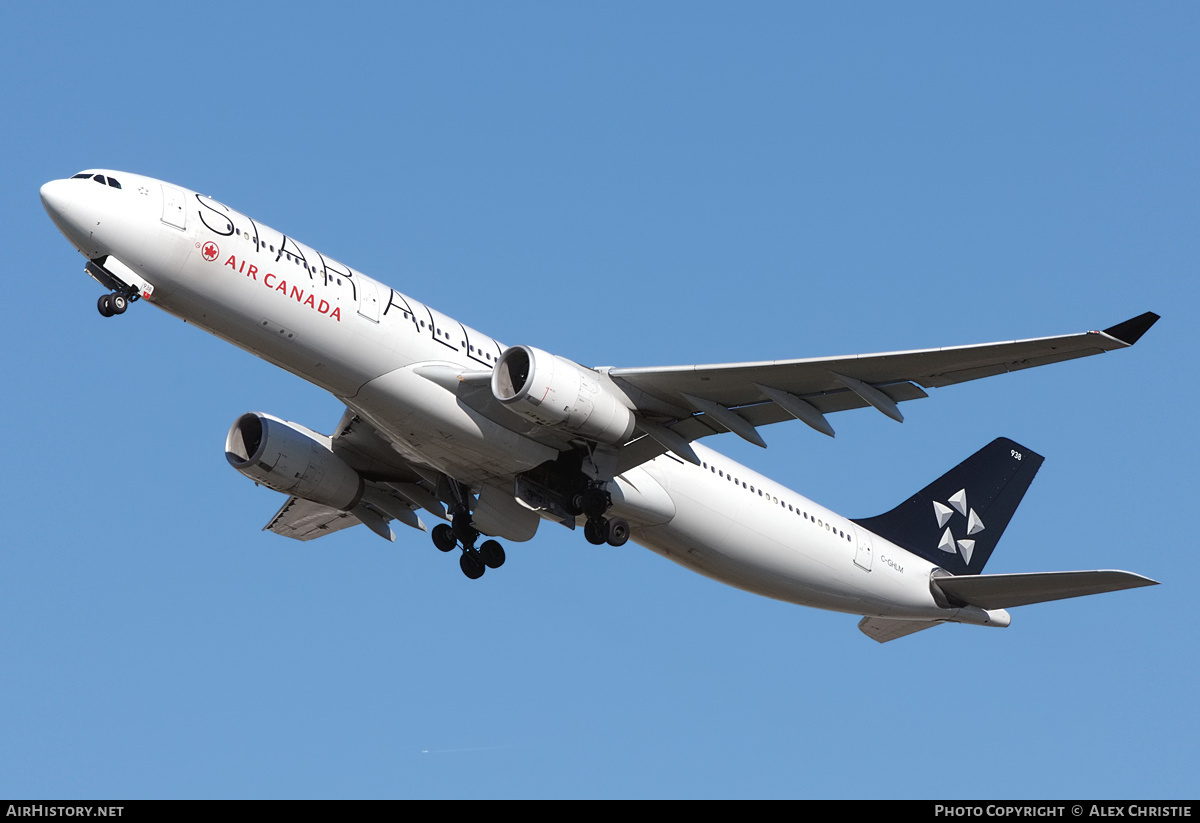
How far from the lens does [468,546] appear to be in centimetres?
2869

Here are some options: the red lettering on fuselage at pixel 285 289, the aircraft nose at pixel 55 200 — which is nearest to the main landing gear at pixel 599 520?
the red lettering on fuselage at pixel 285 289

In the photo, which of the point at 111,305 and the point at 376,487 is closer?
the point at 111,305

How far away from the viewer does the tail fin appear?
3269 centimetres

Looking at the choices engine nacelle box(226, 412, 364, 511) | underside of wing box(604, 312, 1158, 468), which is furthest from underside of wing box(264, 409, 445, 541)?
underside of wing box(604, 312, 1158, 468)

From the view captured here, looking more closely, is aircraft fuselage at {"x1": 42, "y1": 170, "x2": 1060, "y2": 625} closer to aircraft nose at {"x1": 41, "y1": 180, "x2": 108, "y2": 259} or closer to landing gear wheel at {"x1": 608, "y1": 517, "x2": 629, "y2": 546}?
aircraft nose at {"x1": 41, "y1": 180, "x2": 108, "y2": 259}

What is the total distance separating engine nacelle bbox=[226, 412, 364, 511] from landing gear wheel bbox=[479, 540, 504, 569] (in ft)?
9.90

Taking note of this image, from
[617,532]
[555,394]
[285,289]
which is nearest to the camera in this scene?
[285,289]

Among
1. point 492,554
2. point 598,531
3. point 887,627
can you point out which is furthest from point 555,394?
point 887,627

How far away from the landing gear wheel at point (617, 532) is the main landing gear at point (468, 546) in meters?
3.23

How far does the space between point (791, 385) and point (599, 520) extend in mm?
4574

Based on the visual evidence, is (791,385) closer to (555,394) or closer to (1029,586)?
(555,394)

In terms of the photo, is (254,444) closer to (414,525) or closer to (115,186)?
(414,525)
